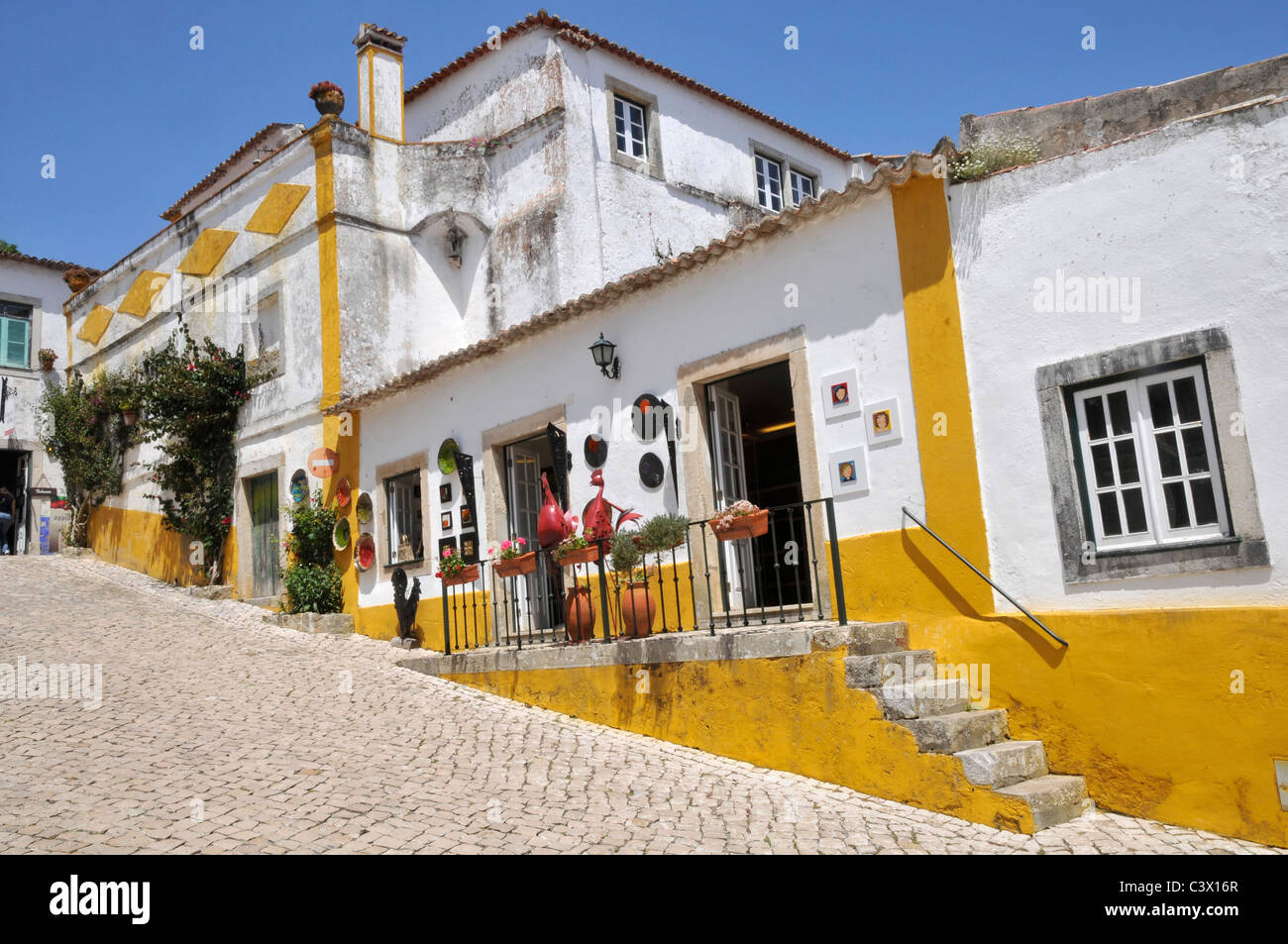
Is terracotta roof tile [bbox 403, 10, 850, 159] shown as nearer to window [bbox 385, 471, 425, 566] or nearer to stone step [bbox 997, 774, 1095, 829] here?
window [bbox 385, 471, 425, 566]

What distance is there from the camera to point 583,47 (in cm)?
1395

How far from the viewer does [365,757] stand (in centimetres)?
675

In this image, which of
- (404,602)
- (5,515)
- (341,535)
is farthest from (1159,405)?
(5,515)

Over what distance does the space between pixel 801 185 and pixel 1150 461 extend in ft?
40.1

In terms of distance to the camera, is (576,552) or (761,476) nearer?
(576,552)

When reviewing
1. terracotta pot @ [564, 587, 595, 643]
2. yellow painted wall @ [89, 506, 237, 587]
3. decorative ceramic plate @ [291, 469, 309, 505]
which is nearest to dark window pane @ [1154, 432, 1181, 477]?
terracotta pot @ [564, 587, 595, 643]

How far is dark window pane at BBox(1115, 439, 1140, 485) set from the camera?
636cm

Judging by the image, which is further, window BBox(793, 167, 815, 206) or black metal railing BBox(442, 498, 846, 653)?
window BBox(793, 167, 815, 206)

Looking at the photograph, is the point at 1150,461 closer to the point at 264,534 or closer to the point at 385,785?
the point at 385,785

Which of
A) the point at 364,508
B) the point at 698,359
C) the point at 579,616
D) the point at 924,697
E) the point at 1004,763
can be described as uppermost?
the point at 698,359

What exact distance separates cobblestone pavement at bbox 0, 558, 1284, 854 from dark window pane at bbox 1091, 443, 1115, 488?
2029mm
